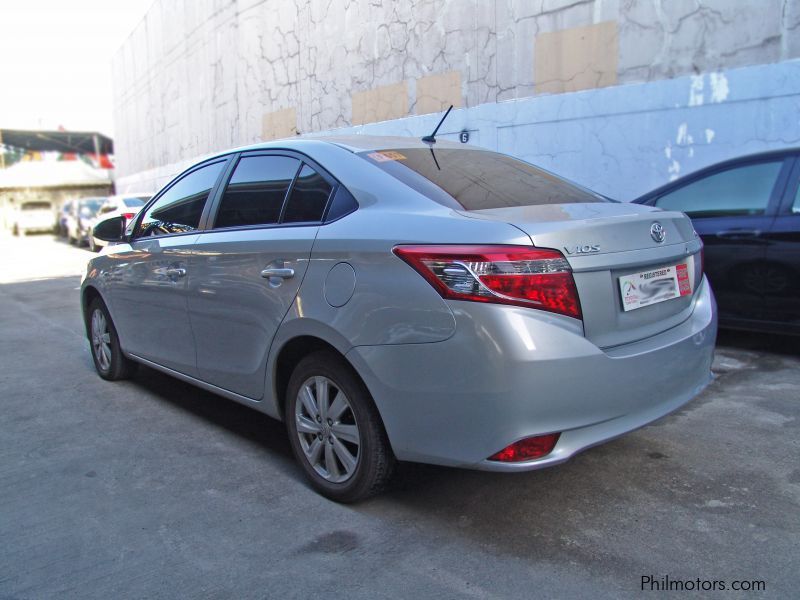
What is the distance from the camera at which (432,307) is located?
2574 millimetres

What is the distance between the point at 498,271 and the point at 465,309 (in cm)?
18

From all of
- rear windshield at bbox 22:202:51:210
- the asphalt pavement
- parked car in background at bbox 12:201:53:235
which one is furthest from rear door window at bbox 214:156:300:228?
rear windshield at bbox 22:202:51:210

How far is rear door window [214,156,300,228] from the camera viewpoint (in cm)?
353

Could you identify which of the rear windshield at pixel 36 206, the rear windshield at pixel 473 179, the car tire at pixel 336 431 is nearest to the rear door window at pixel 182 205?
the rear windshield at pixel 473 179

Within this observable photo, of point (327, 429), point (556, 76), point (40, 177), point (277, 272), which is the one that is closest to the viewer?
point (327, 429)

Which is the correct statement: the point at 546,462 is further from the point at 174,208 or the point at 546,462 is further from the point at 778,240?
the point at 778,240

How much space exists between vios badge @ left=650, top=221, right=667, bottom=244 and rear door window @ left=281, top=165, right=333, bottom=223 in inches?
56.0

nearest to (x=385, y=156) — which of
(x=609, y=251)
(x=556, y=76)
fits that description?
(x=609, y=251)

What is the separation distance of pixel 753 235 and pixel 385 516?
3.79 meters

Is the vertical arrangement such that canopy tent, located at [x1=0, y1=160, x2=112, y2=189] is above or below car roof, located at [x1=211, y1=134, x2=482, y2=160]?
above

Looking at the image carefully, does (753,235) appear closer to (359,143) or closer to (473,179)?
(473,179)

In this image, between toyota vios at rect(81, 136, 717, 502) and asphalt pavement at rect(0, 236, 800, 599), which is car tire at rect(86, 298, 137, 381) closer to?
asphalt pavement at rect(0, 236, 800, 599)

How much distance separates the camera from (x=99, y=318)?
5320 mm

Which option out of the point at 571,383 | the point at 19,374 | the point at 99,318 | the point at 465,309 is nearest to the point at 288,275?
the point at 465,309
